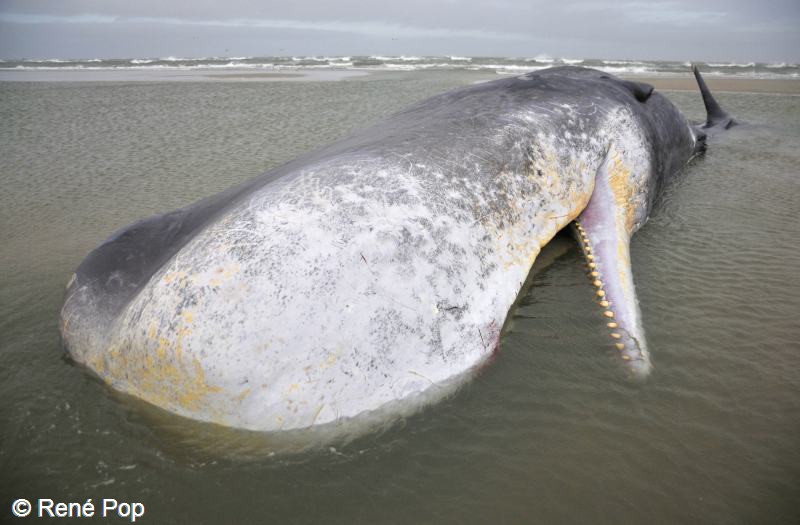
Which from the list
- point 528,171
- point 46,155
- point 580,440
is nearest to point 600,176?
point 528,171

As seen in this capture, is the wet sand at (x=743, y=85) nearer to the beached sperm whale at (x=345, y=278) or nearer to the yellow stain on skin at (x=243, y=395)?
the beached sperm whale at (x=345, y=278)

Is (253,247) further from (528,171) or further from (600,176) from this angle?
(600,176)

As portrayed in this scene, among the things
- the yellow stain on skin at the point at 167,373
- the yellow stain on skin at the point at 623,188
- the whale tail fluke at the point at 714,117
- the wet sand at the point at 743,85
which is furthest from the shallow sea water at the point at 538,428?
the wet sand at the point at 743,85

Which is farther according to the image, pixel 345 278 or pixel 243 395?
pixel 345 278

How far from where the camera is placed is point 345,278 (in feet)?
8.57

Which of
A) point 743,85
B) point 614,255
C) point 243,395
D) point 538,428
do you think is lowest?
point 538,428

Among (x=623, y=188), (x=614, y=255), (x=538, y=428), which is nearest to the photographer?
(x=538, y=428)

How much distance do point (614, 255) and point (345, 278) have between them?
84.3 inches

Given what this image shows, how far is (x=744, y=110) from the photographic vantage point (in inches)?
552

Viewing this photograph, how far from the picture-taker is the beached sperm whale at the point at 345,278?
Result: 98.4 inches

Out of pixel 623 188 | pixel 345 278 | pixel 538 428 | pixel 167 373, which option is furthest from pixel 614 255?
pixel 167 373

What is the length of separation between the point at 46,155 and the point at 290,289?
937 cm

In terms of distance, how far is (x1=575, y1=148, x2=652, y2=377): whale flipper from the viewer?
325 cm

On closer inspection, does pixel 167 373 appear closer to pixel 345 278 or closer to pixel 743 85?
pixel 345 278
